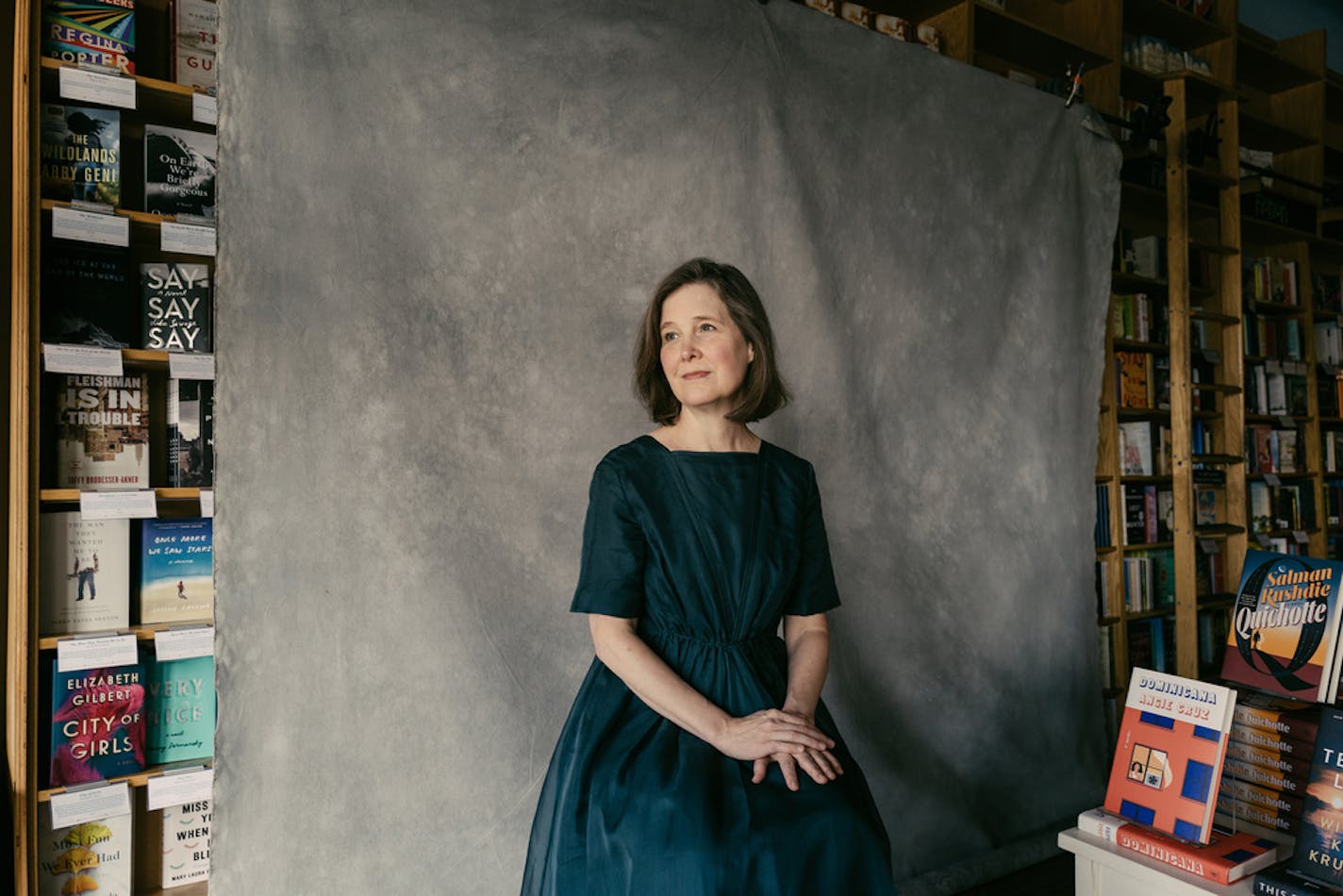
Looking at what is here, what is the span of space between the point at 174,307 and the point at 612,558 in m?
1.32

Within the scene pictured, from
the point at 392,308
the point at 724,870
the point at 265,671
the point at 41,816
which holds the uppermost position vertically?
the point at 392,308

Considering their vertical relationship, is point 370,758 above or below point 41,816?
above

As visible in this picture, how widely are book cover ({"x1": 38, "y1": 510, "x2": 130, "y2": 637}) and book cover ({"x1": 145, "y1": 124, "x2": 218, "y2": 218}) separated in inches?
28.6

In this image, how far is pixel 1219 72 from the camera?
3932 mm

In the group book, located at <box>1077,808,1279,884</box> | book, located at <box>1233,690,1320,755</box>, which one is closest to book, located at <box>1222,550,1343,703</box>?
book, located at <box>1233,690,1320,755</box>

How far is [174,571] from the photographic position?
206cm

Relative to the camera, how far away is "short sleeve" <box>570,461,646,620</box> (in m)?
1.41

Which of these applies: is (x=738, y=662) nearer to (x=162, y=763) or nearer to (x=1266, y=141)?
(x=162, y=763)

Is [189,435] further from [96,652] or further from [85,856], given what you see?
[85,856]

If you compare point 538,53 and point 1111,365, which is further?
point 1111,365

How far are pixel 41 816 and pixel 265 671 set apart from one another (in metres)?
0.82

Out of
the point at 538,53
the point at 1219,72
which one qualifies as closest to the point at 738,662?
the point at 538,53

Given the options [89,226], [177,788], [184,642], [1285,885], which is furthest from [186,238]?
[1285,885]

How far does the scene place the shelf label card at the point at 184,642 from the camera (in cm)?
187
